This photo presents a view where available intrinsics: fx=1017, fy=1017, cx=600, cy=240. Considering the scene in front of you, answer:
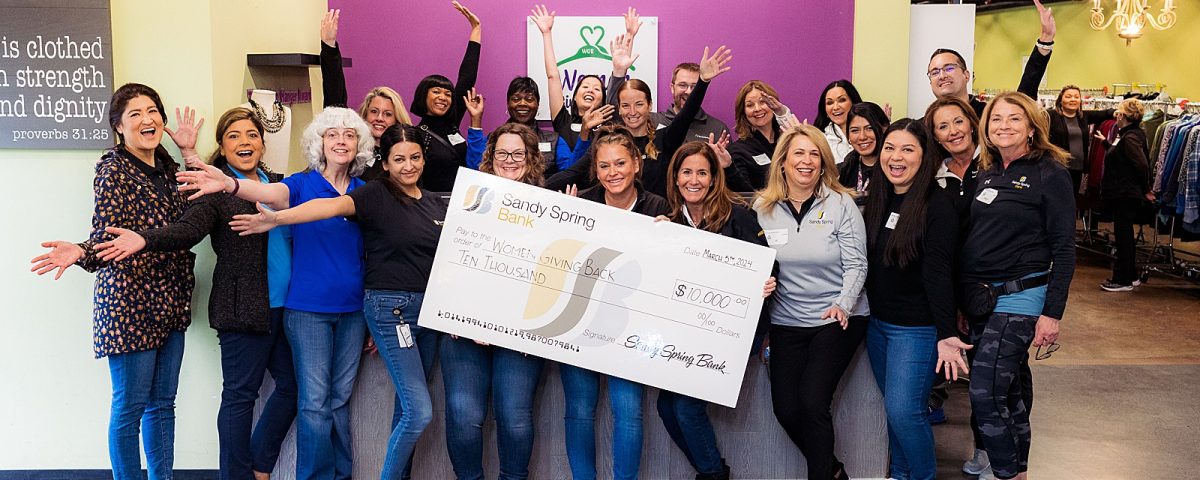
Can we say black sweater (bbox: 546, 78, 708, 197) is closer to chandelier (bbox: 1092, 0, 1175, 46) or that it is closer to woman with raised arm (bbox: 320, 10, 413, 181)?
woman with raised arm (bbox: 320, 10, 413, 181)

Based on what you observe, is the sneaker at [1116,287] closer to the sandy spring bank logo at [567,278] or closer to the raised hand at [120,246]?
the sandy spring bank logo at [567,278]

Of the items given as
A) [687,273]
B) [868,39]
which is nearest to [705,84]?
[687,273]

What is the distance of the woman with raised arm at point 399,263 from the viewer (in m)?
3.57

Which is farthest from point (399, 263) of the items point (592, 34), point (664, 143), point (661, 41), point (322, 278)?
point (661, 41)

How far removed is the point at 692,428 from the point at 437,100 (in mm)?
1970

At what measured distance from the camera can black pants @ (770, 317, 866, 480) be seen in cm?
370

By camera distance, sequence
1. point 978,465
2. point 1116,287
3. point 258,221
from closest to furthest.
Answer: point 258,221
point 978,465
point 1116,287

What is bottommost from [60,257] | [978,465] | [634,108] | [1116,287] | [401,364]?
[978,465]

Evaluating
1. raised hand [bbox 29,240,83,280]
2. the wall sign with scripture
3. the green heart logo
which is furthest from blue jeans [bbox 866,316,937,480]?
the green heart logo

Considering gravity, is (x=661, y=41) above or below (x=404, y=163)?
above

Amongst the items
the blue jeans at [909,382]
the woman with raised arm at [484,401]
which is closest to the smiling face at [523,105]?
the woman with raised arm at [484,401]

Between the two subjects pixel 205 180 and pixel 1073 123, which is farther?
pixel 1073 123

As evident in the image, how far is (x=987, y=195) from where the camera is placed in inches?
144

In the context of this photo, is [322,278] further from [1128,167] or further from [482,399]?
[1128,167]
